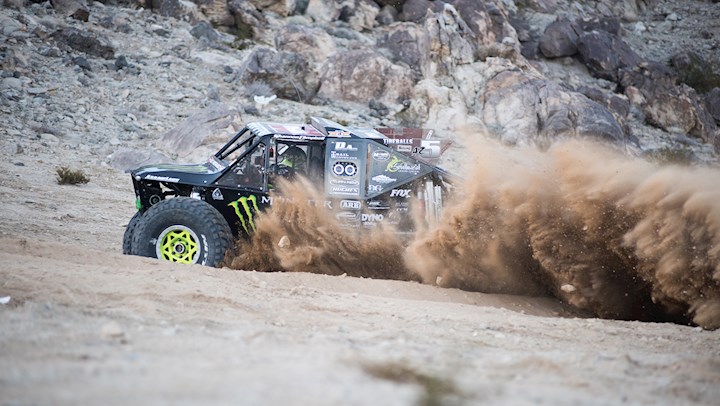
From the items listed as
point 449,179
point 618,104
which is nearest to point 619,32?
point 618,104

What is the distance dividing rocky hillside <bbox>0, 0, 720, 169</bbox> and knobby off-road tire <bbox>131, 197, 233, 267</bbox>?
28.1ft

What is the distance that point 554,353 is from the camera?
5.00 metres

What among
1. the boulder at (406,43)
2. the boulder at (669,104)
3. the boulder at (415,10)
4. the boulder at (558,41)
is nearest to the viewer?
the boulder at (406,43)

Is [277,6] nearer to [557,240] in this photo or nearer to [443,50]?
[443,50]

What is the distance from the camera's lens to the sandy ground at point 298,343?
3619mm

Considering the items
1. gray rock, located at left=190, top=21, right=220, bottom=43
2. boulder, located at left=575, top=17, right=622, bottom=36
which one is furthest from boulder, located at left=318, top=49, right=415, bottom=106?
boulder, located at left=575, top=17, right=622, bottom=36

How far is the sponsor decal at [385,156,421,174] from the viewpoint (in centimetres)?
833

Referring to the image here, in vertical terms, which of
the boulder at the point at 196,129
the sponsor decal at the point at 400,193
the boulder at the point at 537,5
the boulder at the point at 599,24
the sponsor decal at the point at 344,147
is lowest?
the sponsor decal at the point at 400,193

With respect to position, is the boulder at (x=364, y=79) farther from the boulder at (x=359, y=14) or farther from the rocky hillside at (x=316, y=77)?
the boulder at (x=359, y=14)

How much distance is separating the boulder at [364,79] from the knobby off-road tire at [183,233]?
1379 cm

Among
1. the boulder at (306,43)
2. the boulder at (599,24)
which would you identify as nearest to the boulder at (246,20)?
the boulder at (306,43)

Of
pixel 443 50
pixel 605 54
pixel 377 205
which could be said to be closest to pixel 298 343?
pixel 377 205

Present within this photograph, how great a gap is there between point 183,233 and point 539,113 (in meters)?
15.2

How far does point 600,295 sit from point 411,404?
4687mm
